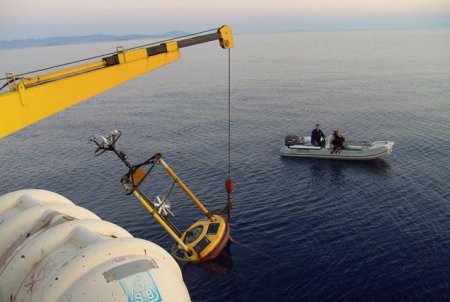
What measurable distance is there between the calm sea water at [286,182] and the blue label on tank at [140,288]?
11.0 metres

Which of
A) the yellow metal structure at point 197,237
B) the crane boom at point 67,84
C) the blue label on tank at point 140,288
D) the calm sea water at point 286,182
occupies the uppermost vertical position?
the crane boom at point 67,84

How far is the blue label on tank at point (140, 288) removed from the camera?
8.22 metres

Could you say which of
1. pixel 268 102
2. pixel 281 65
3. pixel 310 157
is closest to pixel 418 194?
pixel 310 157

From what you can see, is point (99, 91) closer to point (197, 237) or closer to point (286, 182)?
point (197, 237)

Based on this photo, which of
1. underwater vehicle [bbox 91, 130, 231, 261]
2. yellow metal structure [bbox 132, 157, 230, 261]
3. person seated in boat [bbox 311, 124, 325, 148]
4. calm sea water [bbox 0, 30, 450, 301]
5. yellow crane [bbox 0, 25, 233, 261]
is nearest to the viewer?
yellow crane [bbox 0, 25, 233, 261]

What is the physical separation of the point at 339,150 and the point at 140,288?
3117 centimetres

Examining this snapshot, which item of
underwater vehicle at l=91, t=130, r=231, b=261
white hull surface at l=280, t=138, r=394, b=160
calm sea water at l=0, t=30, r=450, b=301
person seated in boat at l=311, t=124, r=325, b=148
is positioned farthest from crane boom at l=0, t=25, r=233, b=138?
person seated in boat at l=311, t=124, r=325, b=148

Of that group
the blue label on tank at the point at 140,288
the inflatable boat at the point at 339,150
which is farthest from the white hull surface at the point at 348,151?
the blue label on tank at the point at 140,288

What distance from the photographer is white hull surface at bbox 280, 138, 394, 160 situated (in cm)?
3512

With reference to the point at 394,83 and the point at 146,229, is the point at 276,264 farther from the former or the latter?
the point at 394,83

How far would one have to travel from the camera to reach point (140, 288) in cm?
838

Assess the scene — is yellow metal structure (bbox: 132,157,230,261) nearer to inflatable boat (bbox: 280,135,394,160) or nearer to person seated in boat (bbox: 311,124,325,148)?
inflatable boat (bbox: 280,135,394,160)

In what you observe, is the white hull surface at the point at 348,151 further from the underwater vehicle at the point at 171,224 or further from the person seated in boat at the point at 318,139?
the underwater vehicle at the point at 171,224

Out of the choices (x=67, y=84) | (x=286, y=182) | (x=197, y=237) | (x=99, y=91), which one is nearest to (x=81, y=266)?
(x=67, y=84)
